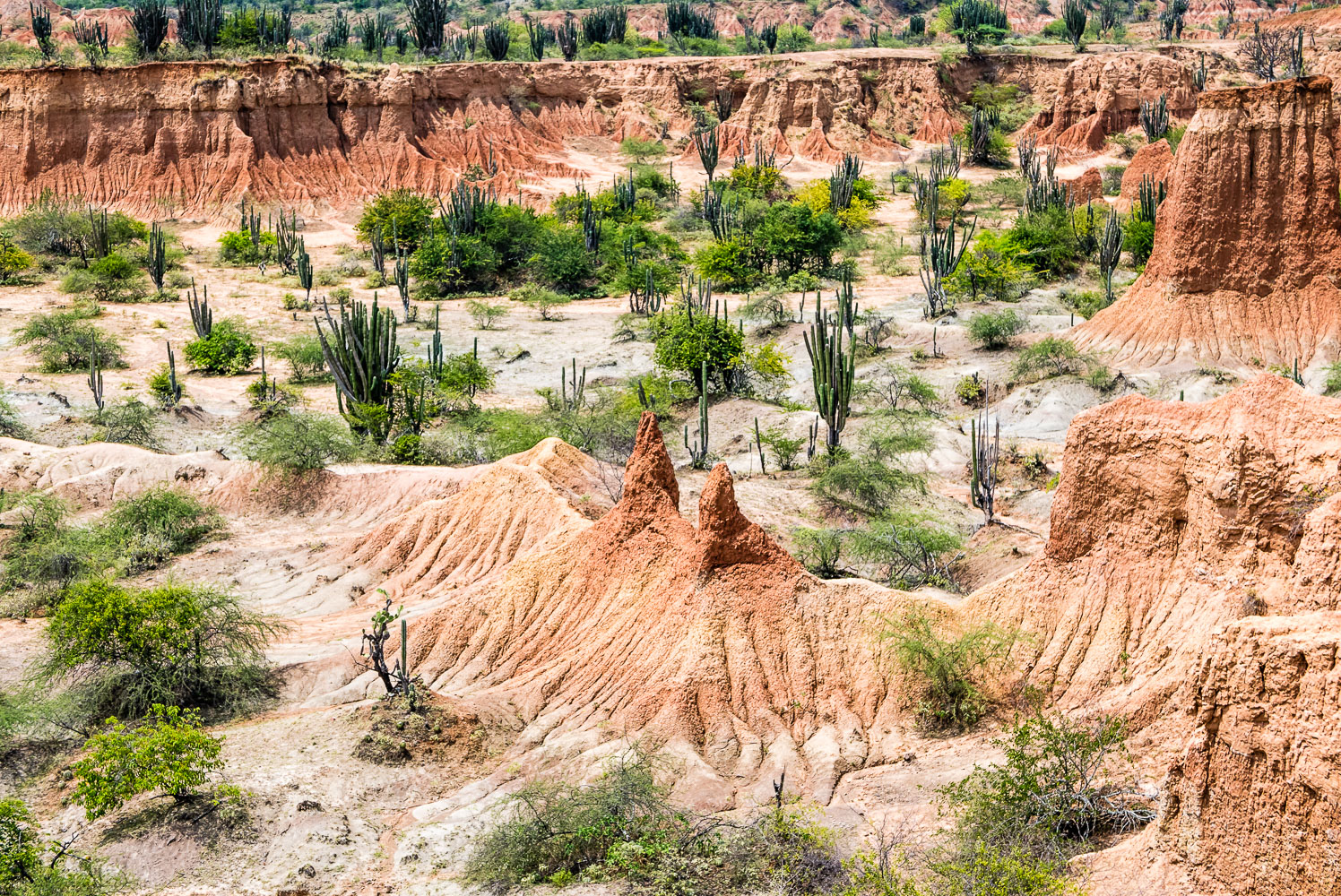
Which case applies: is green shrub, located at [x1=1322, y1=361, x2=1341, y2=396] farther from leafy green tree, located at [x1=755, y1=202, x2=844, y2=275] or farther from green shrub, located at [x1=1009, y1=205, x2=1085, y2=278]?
leafy green tree, located at [x1=755, y1=202, x2=844, y2=275]

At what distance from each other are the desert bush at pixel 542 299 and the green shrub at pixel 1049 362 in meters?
14.7

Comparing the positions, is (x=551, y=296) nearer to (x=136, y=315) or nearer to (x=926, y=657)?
(x=136, y=315)

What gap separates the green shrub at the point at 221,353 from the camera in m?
32.4

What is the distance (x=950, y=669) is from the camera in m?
13.5

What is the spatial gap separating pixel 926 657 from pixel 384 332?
1526 cm

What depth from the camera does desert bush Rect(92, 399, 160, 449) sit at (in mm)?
25734

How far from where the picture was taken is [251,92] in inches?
2076

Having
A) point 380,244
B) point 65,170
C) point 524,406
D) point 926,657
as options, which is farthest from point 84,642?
point 65,170

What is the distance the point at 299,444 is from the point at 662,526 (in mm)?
8806

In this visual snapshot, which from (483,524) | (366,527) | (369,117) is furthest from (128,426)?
(369,117)

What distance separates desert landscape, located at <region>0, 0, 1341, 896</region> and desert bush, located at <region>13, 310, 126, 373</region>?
157 mm

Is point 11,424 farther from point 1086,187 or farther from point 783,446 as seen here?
point 1086,187

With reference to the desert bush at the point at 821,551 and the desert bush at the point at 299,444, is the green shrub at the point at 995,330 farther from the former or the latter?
the desert bush at the point at 299,444

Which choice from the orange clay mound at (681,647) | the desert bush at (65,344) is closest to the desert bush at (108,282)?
the desert bush at (65,344)
